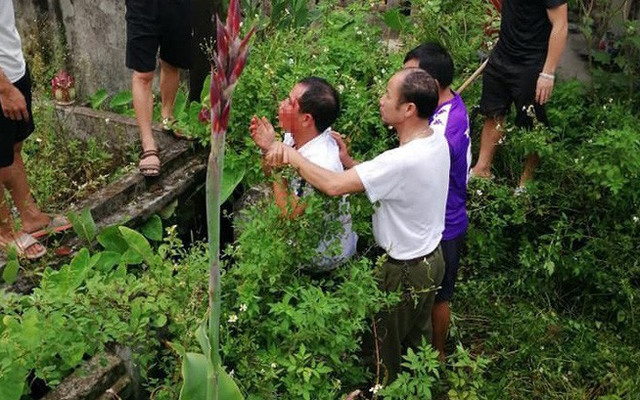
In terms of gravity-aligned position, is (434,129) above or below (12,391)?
above

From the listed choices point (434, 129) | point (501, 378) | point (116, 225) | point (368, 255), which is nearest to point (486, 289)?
point (501, 378)

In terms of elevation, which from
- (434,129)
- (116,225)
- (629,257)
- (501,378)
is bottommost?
(501,378)

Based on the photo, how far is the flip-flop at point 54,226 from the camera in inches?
143

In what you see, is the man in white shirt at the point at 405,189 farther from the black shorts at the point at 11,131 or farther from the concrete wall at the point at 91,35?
the concrete wall at the point at 91,35

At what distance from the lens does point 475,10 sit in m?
5.64

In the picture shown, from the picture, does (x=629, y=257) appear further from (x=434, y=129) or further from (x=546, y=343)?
(x=434, y=129)

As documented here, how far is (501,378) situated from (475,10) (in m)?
3.03

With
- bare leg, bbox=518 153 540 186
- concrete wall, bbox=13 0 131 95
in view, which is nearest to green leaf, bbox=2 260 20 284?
concrete wall, bbox=13 0 131 95

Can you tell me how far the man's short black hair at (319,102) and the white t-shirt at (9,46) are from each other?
139 centimetres

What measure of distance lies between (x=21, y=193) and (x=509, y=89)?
2.88 meters

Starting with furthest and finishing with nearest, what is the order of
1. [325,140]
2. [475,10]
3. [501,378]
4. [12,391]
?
[475,10] → [501,378] → [325,140] → [12,391]

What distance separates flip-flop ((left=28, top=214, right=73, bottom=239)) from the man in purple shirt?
1.87m

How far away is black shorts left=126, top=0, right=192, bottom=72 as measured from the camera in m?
4.20

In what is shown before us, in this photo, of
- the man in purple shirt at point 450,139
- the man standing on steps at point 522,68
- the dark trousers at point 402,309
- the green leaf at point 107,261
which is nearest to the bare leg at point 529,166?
the man standing on steps at point 522,68
